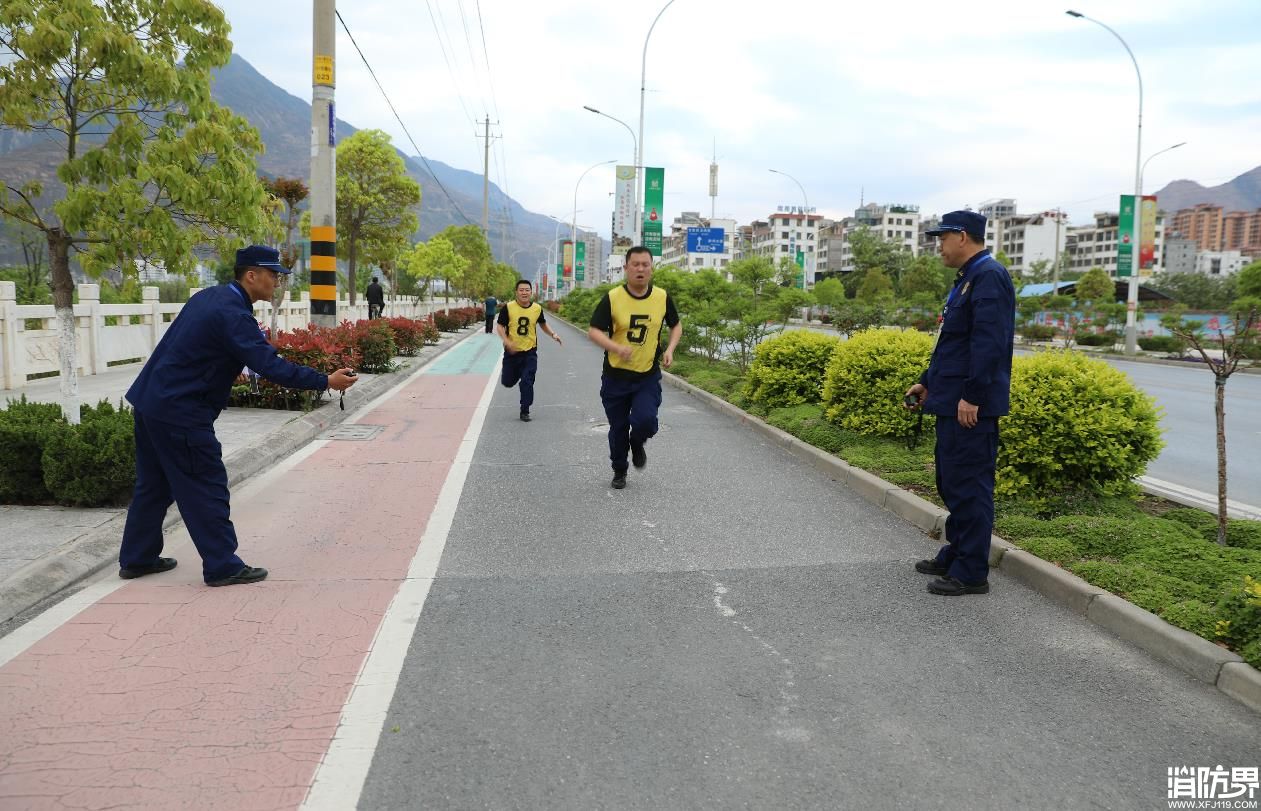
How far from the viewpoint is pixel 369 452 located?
347 inches

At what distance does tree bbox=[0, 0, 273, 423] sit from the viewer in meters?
6.40

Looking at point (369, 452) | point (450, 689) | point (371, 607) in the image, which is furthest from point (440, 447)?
point (450, 689)

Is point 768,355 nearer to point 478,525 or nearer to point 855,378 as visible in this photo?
point 855,378

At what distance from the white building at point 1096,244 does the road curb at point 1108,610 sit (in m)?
139

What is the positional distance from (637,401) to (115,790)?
16.2 feet

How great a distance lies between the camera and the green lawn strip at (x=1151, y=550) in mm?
3855

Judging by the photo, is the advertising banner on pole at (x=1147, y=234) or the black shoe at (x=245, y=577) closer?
the black shoe at (x=245, y=577)

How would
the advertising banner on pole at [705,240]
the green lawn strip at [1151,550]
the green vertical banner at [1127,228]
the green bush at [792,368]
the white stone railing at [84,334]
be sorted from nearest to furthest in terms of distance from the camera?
the green lawn strip at [1151,550], the green bush at [792,368], the white stone railing at [84,334], the green vertical banner at [1127,228], the advertising banner on pole at [705,240]

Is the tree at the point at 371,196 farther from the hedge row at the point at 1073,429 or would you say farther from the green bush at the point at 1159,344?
the green bush at the point at 1159,344

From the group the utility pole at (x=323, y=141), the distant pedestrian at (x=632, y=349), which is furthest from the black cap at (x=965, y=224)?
the utility pole at (x=323, y=141)

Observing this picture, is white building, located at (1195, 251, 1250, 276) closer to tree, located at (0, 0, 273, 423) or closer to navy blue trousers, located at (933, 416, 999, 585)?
navy blue trousers, located at (933, 416, 999, 585)


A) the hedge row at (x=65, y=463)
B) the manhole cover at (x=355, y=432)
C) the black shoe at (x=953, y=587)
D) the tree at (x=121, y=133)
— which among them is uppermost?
the tree at (x=121, y=133)

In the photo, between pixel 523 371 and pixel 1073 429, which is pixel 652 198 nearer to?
pixel 523 371

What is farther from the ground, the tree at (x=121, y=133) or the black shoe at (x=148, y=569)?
the tree at (x=121, y=133)
